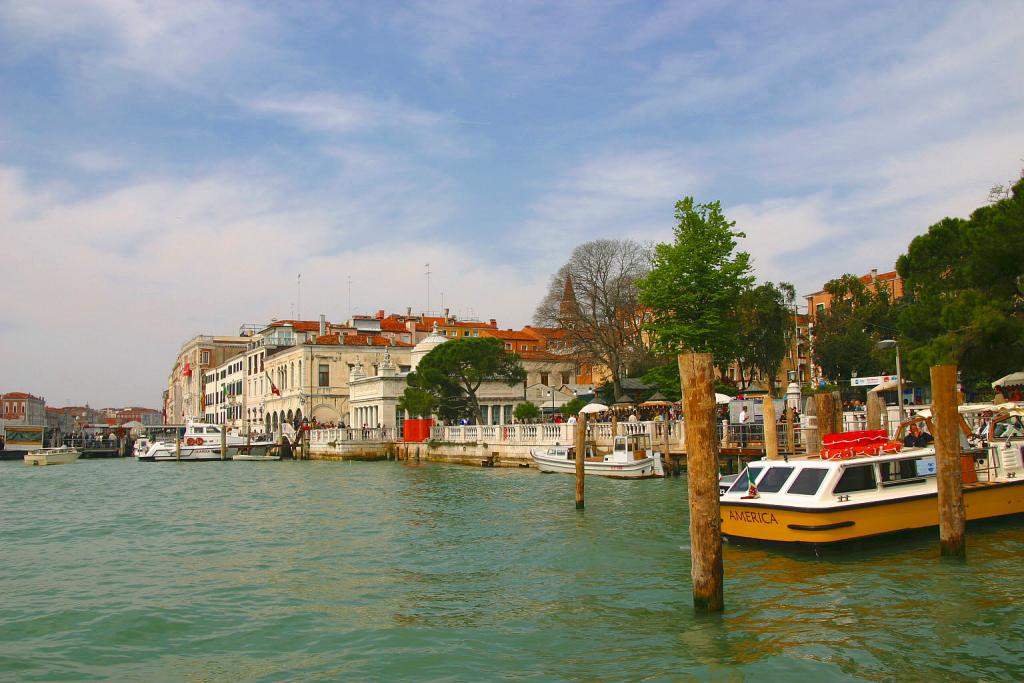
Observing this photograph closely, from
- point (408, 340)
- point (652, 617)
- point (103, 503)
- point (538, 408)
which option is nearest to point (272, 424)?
point (408, 340)

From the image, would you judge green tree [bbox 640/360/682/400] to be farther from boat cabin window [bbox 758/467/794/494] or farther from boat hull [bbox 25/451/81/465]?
boat hull [bbox 25/451/81/465]

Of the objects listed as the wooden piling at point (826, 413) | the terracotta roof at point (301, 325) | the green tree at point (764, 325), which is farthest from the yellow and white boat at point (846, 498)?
the terracotta roof at point (301, 325)

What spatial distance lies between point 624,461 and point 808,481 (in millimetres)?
15254

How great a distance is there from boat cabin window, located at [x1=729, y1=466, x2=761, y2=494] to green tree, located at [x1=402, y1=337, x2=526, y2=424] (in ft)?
107

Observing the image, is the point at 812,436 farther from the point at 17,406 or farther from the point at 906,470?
the point at 17,406

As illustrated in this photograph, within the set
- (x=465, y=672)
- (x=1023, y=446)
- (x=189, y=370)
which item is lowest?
(x=465, y=672)

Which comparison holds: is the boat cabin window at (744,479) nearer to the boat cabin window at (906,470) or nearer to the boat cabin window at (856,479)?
the boat cabin window at (856,479)

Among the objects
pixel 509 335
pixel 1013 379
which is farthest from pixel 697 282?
pixel 509 335

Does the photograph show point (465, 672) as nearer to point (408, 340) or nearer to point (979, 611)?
point (979, 611)

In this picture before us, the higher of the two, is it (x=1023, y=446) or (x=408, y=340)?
(x=408, y=340)

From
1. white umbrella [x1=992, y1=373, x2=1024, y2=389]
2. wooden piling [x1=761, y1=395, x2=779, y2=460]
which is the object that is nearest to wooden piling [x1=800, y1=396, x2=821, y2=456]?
wooden piling [x1=761, y1=395, x2=779, y2=460]

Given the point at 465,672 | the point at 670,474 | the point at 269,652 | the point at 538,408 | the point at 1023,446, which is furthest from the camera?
the point at 538,408

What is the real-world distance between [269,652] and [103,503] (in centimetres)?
1928

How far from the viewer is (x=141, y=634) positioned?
34.9ft
